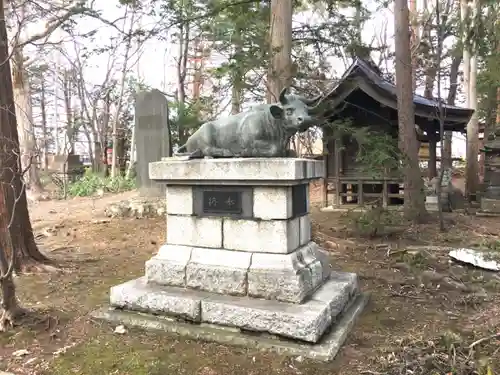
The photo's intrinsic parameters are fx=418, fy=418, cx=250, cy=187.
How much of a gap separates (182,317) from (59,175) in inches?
644

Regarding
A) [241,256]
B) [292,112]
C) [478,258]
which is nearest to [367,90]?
[478,258]

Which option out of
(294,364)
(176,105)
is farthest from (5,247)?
(176,105)

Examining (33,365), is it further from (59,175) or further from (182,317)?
(59,175)

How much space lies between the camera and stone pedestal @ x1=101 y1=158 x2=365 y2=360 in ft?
12.7

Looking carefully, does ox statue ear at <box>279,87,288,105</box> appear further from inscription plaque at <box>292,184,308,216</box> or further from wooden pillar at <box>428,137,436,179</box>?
wooden pillar at <box>428,137,436,179</box>

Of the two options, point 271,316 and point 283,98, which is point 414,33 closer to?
point 283,98

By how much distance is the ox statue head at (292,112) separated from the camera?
4.19 meters

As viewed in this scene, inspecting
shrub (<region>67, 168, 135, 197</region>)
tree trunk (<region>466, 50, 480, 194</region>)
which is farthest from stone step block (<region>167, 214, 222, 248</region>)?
tree trunk (<region>466, 50, 480, 194</region>)

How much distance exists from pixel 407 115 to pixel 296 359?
7661 millimetres

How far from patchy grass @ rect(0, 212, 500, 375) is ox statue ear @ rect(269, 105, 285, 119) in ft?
7.36

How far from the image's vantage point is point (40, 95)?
32438 mm

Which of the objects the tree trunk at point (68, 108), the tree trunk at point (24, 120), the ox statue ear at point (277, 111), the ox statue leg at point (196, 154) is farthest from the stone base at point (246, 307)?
the tree trunk at point (68, 108)

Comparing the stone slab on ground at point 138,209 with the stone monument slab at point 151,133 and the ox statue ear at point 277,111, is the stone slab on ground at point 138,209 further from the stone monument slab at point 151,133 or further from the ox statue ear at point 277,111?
the ox statue ear at point 277,111

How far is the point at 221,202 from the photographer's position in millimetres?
4363
